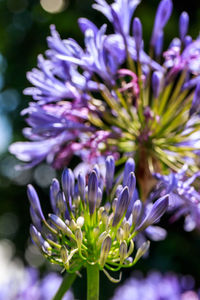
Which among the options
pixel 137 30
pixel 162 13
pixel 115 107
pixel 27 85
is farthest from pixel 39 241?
pixel 27 85

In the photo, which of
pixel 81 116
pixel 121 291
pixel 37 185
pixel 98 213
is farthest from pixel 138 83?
pixel 37 185

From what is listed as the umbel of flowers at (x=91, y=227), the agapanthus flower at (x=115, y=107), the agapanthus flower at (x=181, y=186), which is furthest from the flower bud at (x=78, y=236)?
the agapanthus flower at (x=115, y=107)

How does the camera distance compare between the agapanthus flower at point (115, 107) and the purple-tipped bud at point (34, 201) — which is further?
the agapanthus flower at point (115, 107)

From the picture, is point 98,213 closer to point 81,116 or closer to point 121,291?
point 81,116

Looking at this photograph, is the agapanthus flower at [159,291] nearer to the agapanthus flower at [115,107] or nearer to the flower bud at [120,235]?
the agapanthus flower at [115,107]

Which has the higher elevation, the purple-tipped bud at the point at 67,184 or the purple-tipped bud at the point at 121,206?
the purple-tipped bud at the point at 67,184

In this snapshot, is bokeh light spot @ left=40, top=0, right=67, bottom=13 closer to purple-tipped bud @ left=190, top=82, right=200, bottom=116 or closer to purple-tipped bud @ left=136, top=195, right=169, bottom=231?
purple-tipped bud @ left=190, top=82, right=200, bottom=116

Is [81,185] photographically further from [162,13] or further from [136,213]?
[162,13]
